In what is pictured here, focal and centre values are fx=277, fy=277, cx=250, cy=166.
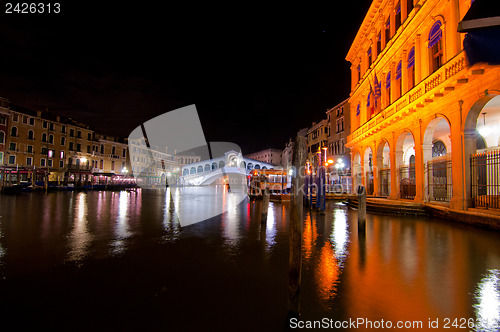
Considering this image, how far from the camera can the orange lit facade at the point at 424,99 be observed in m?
10.6

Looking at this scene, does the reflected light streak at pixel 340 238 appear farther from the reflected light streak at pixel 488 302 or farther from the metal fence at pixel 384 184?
the metal fence at pixel 384 184

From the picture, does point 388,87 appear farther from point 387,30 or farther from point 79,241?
point 79,241

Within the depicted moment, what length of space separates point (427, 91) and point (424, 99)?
1.23ft

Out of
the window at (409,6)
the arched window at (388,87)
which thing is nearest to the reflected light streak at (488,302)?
the window at (409,6)

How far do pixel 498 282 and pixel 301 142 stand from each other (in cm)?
401

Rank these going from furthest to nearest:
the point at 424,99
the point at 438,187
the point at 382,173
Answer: the point at 382,173 < the point at 438,187 < the point at 424,99

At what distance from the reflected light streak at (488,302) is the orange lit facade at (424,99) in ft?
10.9

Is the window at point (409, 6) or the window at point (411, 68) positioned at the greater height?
the window at point (409, 6)

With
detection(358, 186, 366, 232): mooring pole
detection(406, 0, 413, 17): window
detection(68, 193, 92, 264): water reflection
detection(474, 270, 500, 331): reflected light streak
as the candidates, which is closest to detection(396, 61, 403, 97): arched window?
detection(406, 0, 413, 17): window

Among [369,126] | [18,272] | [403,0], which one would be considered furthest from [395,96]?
[18,272]

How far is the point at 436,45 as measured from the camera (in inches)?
525

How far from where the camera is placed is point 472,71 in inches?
368

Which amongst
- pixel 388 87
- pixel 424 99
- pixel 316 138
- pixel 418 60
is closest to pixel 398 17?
pixel 388 87

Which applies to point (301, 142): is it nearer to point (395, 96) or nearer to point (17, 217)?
point (17, 217)
